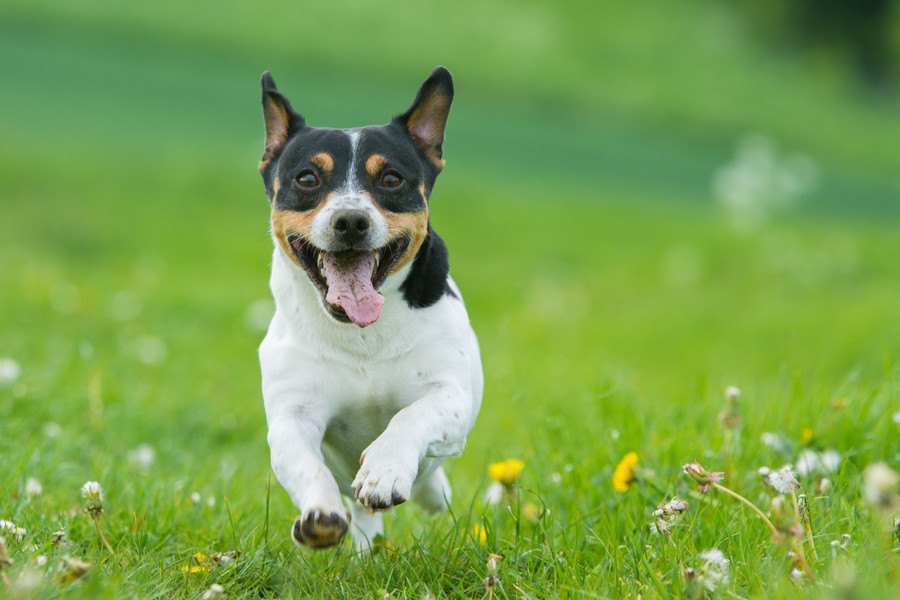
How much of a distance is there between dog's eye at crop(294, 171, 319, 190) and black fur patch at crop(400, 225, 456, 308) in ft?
1.36

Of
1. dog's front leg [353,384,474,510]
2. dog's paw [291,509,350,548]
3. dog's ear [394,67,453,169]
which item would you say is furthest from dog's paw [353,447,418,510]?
dog's ear [394,67,453,169]

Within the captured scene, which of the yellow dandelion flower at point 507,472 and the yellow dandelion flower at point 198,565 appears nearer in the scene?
the yellow dandelion flower at point 198,565

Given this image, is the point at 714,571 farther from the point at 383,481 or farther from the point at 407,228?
the point at 407,228

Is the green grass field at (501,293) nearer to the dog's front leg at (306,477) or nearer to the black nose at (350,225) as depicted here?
the dog's front leg at (306,477)

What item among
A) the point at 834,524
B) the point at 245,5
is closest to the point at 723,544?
the point at 834,524

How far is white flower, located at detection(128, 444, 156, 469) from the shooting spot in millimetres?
4922

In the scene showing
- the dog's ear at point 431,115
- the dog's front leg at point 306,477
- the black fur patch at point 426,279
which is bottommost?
the dog's front leg at point 306,477

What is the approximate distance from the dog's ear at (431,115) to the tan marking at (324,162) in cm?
42

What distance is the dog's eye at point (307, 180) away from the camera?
12.2 ft

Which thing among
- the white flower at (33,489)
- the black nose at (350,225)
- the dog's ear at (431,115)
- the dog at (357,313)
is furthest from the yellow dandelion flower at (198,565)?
the dog's ear at (431,115)

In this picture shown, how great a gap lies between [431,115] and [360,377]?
3.30ft

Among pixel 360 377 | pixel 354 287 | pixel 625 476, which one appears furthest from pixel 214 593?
pixel 625 476

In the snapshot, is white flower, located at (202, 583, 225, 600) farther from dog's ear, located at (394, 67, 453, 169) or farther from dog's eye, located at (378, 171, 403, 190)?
dog's ear, located at (394, 67, 453, 169)

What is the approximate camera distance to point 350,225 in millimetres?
3459
